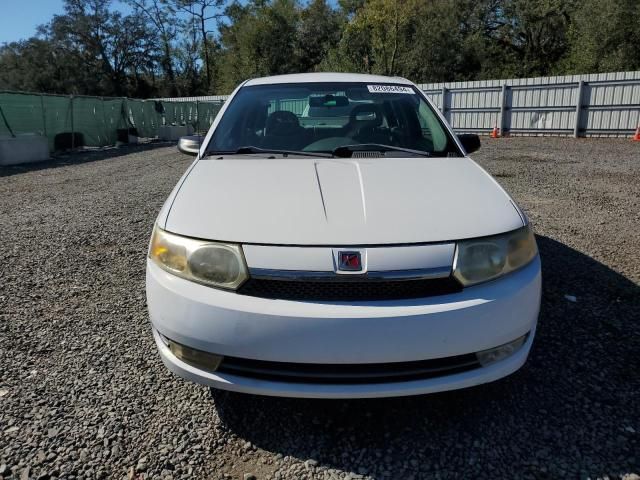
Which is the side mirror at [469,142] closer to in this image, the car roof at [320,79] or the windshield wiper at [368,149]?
the windshield wiper at [368,149]

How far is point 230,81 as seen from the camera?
43.1 m

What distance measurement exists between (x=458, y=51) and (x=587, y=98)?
57.6ft

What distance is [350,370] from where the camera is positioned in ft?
5.29

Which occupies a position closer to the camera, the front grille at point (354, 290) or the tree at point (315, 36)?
the front grille at point (354, 290)

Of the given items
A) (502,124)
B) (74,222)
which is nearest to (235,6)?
(502,124)

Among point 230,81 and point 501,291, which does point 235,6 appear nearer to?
point 230,81

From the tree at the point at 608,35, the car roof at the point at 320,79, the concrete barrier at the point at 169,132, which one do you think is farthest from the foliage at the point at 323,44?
the car roof at the point at 320,79

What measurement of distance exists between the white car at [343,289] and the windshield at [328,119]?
0.85 m

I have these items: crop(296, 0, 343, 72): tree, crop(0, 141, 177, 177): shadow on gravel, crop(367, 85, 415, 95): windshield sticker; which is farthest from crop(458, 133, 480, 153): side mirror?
crop(296, 0, 343, 72): tree

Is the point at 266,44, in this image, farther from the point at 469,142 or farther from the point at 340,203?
the point at 340,203

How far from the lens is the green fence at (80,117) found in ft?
40.0

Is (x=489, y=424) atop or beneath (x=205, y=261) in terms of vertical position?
beneath

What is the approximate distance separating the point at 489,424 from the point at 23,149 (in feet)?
43.9

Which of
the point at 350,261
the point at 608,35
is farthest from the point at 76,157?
the point at 608,35
